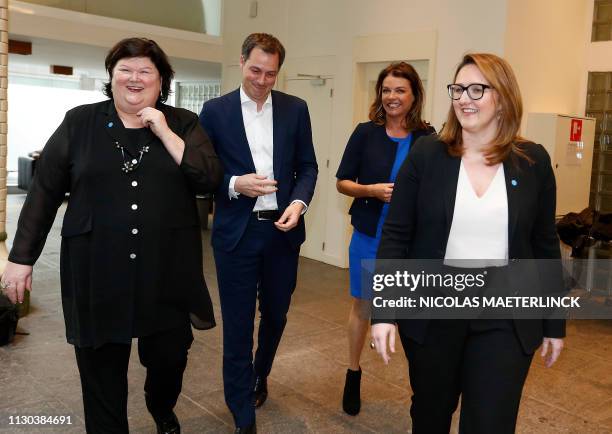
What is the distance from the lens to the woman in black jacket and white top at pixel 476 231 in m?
1.95

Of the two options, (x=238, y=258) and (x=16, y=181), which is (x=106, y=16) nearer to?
(x=238, y=258)

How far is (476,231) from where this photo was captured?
6.49ft

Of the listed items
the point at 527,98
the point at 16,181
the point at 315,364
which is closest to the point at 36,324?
the point at 315,364

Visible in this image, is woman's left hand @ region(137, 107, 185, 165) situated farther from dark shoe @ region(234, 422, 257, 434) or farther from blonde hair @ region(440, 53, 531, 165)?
dark shoe @ region(234, 422, 257, 434)

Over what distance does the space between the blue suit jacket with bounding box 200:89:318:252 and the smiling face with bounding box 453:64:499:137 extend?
3.38 ft

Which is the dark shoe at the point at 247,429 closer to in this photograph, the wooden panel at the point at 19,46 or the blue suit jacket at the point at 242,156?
the blue suit jacket at the point at 242,156

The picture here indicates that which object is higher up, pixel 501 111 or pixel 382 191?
pixel 501 111

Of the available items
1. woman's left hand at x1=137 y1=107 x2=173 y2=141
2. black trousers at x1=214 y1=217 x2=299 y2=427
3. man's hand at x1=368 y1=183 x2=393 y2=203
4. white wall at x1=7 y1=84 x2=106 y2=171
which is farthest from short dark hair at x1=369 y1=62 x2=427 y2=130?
white wall at x1=7 y1=84 x2=106 y2=171

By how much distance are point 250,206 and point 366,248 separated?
630 millimetres

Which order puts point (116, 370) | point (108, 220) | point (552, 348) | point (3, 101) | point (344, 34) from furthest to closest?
point (344, 34), point (3, 101), point (116, 370), point (108, 220), point (552, 348)

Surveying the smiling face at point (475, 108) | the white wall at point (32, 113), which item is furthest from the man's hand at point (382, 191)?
the white wall at point (32, 113)

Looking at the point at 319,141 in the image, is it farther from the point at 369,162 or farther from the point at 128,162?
the point at 128,162

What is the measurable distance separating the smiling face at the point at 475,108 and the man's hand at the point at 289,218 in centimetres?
94

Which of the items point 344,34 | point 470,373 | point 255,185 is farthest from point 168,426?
point 344,34
